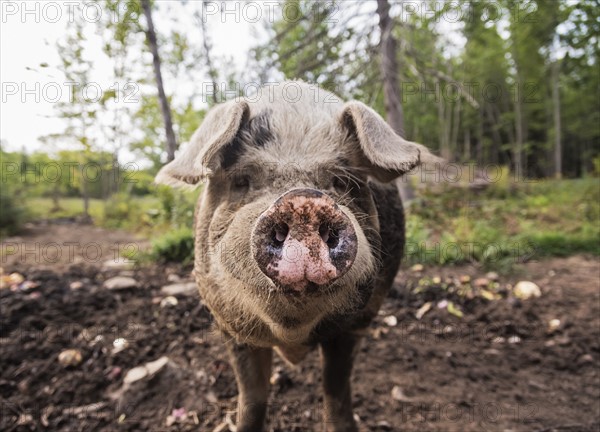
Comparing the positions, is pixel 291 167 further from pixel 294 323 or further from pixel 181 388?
pixel 181 388

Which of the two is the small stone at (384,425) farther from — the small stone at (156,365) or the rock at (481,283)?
the rock at (481,283)

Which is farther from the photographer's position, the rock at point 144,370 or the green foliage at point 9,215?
the green foliage at point 9,215

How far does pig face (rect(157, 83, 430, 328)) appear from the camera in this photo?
1239mm

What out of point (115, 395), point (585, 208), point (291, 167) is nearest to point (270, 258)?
point (291, 167)

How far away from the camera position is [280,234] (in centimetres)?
127

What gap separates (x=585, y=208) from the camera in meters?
10.0

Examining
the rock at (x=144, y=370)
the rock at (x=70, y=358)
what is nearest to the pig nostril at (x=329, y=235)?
the rock at (x=144, y=370)

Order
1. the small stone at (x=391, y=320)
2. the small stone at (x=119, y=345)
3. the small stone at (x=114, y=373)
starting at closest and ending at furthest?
1. the small stone at (x=114, y=373)
2. the small stone at (x=119, y=345)
3. the small stone at (x=391, y=320)

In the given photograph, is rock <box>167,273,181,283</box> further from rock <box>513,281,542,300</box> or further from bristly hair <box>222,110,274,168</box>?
rock <box>513,281,542,300</box>

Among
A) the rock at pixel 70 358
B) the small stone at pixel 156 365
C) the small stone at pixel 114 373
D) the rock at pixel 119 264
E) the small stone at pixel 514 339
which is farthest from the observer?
the rock at pixel 119 264

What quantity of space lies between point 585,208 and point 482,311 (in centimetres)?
799

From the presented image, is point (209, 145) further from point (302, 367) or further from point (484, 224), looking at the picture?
point (484, 224)

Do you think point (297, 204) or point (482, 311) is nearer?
point (297, 204)

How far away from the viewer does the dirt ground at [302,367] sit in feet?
9.08
